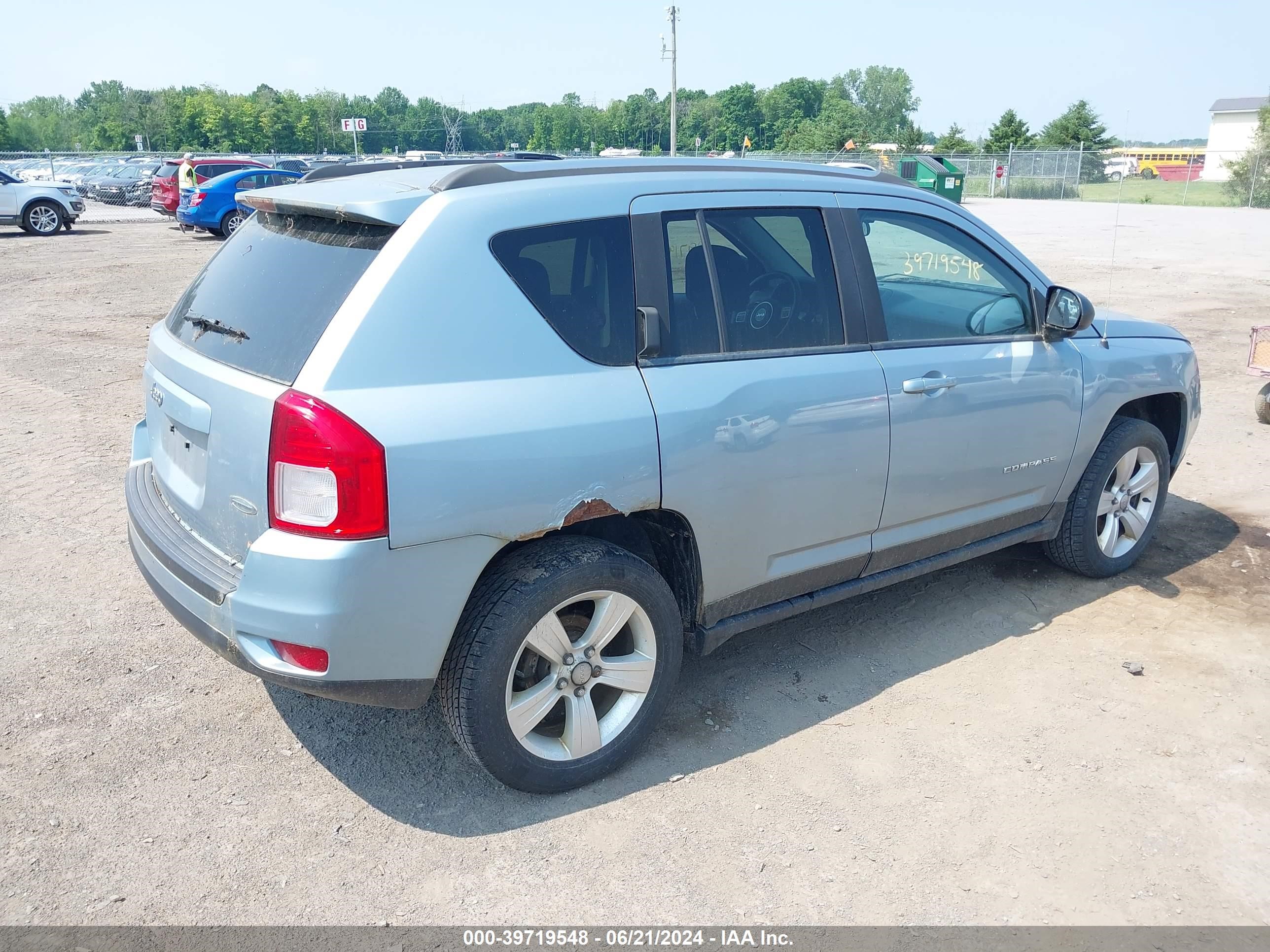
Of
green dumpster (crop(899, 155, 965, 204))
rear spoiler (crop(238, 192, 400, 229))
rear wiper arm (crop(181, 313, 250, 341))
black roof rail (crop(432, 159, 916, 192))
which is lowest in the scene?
rear wiper arm (crop(181, 313, 250, 341))

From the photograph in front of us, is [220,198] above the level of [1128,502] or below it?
above

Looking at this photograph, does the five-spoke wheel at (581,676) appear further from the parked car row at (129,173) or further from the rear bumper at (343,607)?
the parked car row at (129,173)

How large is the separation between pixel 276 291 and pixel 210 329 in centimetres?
34

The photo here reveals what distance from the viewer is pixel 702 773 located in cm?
339

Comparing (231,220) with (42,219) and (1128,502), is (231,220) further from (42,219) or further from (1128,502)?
(1128,502)

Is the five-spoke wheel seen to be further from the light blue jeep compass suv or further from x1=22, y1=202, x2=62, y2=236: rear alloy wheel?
x1=22, y1=202, x2=62, y2=236: rear alloy wheel

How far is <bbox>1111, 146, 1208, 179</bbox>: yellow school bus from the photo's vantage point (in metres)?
60.9

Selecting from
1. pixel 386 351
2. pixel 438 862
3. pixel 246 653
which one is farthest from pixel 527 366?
pixel 438 862

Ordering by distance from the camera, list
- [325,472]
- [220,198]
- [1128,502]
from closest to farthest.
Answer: [325,472], [1128,502], [220,198]

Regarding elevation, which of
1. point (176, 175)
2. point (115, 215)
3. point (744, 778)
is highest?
point (176, 175)

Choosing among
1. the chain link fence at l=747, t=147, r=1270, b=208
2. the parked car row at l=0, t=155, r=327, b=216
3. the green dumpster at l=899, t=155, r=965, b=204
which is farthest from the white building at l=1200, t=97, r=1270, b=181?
the parked car row at l=0, t=155, r=327, b=216

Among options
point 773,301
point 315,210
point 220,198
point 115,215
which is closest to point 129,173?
point 115,215

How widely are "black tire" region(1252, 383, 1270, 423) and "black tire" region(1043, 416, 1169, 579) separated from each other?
342 centimetres

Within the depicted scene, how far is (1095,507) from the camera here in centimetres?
474
